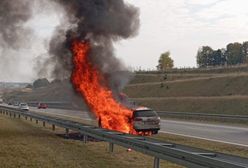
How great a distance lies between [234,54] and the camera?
159125 millimetres

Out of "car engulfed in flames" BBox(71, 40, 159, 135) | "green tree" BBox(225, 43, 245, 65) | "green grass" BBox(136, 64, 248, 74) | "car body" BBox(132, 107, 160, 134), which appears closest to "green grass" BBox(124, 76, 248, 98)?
"green grass" BBox(136, 64, 248, 74)

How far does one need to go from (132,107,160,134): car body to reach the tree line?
13303 cm

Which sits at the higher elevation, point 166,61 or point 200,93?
point 166,61

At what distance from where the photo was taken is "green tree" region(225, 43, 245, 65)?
157 m

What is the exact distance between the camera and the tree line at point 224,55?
158 meters

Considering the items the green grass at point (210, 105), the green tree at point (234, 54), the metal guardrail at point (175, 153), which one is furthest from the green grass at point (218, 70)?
the metal guardrail at point (175, 153)

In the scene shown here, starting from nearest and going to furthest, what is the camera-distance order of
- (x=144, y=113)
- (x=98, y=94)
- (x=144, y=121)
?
(x=98, y=94), (x=144, y=121), (x=144, y=113)

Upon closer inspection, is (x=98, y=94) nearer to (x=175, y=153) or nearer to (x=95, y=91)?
(x=95, y=91)

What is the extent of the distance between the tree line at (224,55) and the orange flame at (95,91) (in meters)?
135

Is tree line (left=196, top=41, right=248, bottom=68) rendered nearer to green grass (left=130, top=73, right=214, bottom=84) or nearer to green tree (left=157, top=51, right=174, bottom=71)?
green tree (left=157, top=51, right=174, bottom=71)

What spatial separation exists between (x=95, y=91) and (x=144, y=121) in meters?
3.16

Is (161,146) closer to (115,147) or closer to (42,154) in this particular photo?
(42,154)

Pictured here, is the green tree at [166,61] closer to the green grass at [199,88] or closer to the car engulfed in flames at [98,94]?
the green grass at [199,88]

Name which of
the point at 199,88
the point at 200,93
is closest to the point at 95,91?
the point at 200,93
